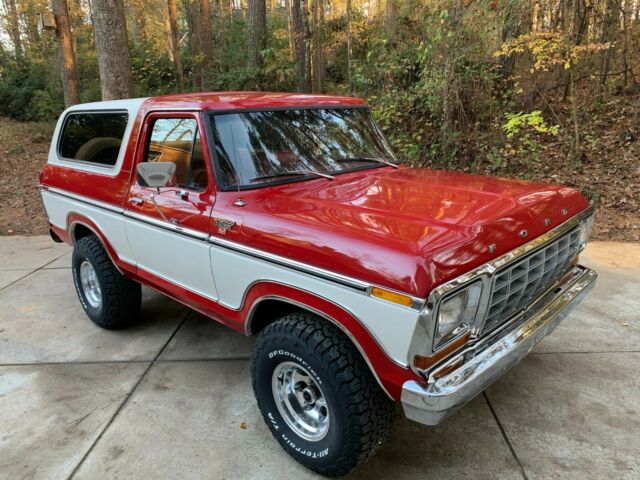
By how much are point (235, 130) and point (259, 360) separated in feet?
4.76

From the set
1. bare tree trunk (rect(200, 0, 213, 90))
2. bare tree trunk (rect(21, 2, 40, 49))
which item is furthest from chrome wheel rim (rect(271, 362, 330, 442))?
bare tree trunk (rect(21, 2, 40, 49))

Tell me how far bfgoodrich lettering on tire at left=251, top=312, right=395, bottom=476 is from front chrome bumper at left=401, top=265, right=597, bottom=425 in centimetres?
27

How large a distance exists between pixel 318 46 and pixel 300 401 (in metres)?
11.0

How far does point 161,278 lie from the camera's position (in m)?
3.50

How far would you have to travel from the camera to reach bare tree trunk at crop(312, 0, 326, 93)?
11891 millimetres

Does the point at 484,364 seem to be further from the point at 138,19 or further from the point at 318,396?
the point at 138,19

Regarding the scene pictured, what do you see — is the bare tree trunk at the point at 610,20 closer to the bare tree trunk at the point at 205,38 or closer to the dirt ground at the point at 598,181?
the dirt ground at the point at 598,181

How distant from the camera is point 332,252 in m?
2.26

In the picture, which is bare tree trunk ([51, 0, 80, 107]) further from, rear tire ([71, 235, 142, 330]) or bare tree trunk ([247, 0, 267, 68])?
rear tire ([71, 235, 142, 330])

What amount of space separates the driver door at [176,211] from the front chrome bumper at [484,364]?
1.51 m

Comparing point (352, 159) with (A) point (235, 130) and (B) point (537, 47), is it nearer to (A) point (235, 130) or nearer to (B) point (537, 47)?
(A) point (235, 130)

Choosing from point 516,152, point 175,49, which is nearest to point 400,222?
point 516,152

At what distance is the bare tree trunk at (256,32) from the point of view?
11.8 m

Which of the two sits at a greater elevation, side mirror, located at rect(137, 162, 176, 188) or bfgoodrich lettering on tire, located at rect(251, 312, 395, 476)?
side mirror, located at rect(137, 162, 176, 188)
